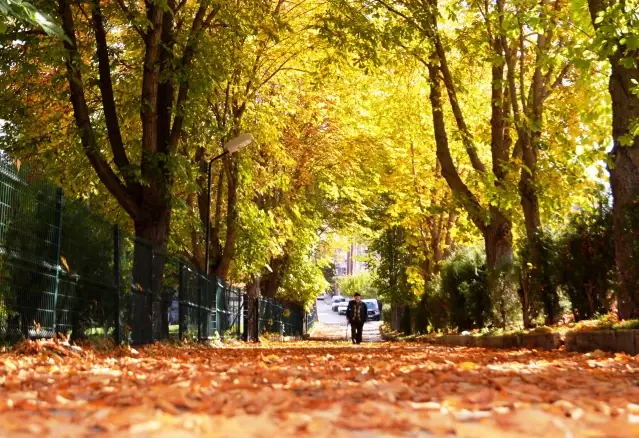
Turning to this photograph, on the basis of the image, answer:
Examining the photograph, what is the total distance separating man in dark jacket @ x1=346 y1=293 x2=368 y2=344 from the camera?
3133 cm

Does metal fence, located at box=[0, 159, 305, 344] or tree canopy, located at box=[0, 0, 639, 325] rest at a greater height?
tree canopy, located at box=[0, 0, 639, 325]

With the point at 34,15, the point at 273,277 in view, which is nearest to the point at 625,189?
the point at 34,15

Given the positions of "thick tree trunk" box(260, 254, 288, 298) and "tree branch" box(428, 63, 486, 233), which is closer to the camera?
"tree branch" box(428, 63, 486, 233)

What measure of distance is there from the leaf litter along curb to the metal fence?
7.83ft

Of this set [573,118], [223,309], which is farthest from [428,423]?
[223,309]

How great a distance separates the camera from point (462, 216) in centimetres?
3112

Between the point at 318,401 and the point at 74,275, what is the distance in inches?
314

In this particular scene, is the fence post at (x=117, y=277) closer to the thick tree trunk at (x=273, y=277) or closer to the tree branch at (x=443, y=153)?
the tree branch at (x=443, y=153)

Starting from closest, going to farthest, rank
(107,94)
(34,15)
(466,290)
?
(34,15)
(107,94)
(466,290)

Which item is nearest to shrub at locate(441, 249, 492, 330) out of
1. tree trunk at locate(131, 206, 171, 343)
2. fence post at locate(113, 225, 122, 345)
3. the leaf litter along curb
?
tree trunk at locate(131, 206, 171, 343)

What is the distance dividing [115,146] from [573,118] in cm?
1330

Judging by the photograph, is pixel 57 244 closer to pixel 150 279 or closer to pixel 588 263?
pixel 150 279

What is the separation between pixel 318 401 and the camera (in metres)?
5.12

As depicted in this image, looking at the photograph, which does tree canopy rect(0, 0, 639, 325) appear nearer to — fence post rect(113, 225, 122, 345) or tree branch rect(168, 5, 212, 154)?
tree branch rect(168, 5, 212, 154)
